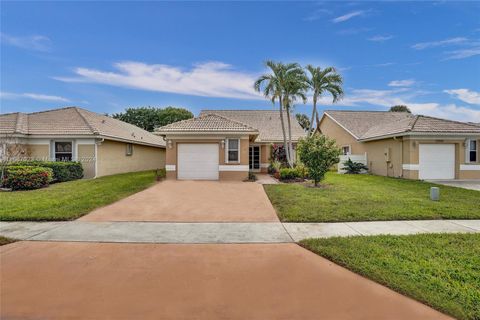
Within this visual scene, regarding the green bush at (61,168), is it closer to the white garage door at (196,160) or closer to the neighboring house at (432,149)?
the white garage door at (196,160)

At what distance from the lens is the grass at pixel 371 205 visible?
7.20 metres

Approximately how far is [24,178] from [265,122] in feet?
62.8

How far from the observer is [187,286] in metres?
3.54

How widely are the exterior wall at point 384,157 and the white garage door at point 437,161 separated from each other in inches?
48.6

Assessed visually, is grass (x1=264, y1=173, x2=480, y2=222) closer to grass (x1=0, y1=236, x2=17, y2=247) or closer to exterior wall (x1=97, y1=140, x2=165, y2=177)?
grass (x1=0, y1=236, x2=17, y2=247)

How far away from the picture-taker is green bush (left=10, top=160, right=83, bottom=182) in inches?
549

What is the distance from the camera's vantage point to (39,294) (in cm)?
331

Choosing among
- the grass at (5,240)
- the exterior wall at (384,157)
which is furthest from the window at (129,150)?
the exterior wall at (384,157)

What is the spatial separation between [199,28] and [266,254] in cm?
1333

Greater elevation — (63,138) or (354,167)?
(63,138)

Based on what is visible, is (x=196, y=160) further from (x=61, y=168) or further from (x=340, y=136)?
(x=340, y=136)

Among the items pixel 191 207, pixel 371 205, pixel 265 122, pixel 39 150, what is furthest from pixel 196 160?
pixel 265 122

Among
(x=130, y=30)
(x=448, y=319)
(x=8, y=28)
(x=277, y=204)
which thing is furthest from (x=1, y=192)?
(x=448, y=319)

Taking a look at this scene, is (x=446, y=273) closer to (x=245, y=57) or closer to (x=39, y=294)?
(x=39, y=294)
